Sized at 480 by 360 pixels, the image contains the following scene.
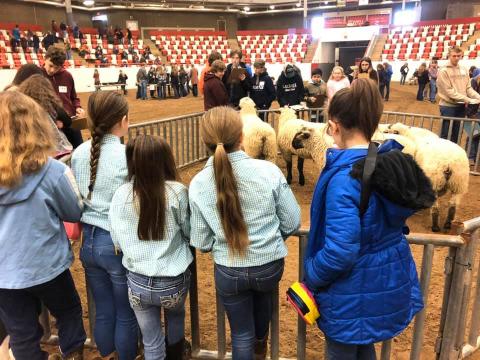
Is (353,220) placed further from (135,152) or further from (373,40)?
(373,40)

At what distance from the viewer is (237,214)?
1.81 metres

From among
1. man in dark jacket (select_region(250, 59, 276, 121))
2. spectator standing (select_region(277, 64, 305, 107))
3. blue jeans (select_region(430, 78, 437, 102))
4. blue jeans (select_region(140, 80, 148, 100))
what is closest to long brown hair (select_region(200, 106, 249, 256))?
man in dark jacket (select_region(250, 59, 276, 121))

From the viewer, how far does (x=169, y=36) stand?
103 ft

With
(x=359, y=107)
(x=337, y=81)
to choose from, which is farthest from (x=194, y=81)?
(x=359, y=107)

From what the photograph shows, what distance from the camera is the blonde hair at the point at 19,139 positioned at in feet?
5.91

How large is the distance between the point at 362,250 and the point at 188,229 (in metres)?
0.86

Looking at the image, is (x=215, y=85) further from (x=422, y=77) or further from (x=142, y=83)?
(x=142, y=83)

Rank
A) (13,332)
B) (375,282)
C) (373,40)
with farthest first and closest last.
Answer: (373,40)
(13,332)
(375,282)

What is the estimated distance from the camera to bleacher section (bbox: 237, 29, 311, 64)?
30.1 m

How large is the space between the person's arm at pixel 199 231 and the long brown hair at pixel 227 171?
0.37 ft

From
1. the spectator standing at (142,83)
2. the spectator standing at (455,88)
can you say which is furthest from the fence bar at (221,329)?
the spectator standing at (142,83)

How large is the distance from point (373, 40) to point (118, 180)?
Result: 29305mm

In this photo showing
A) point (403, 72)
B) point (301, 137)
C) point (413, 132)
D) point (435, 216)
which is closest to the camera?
point (435, 216)

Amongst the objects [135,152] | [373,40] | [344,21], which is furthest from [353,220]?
[344,21]
